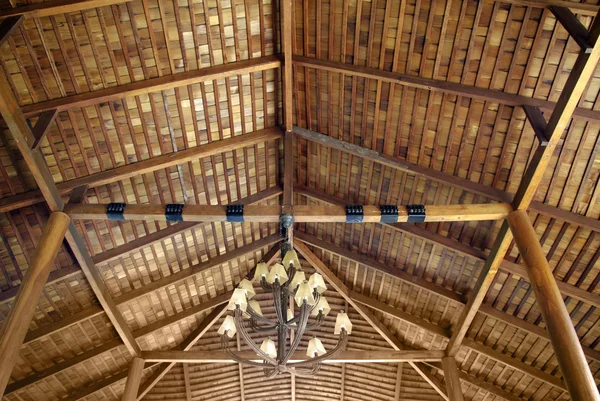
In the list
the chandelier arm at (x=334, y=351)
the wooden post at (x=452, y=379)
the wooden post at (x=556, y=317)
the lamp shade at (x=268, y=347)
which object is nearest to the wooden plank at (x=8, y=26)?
the lamp shade at (x=268, y=347)

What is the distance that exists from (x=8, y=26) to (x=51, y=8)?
1.58 ft

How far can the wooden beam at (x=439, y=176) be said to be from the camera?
6.98 m

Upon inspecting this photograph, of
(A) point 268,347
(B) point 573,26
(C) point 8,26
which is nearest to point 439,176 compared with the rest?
(B) point 573,26

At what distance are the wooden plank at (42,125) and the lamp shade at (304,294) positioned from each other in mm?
3565

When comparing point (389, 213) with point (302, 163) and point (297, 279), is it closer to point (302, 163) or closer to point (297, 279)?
point (297, 279)

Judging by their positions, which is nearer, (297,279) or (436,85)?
(297,279)

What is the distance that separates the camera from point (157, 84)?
282 inches

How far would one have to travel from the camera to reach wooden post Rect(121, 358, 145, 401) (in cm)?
955

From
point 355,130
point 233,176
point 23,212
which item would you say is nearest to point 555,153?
point 355,130

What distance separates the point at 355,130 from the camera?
8.27 meters

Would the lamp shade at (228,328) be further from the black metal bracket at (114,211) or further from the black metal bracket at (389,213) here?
the black metal bracket at (389,213)

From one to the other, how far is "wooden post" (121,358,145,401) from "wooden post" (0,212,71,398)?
12.6 ft

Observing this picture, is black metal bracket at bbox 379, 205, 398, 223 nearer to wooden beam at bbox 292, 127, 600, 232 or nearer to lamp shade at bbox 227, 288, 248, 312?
wooden beam at bbox 292, 127, 600, 232

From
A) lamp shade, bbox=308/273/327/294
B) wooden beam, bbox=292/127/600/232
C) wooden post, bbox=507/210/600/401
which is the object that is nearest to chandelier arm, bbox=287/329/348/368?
lamp shade, bbox=308/273/327/294
